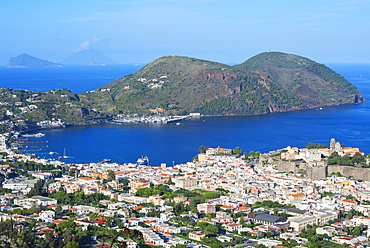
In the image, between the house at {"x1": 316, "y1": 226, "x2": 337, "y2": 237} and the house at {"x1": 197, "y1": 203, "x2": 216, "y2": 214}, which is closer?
the house at {"x1": 316, "y1": 226, "x2": 337, "y2": 237}

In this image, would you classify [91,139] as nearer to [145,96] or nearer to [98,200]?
[98,200]

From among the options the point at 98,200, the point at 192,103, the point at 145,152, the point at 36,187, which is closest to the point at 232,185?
the point at 98,200

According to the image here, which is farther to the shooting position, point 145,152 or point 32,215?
point 145,152

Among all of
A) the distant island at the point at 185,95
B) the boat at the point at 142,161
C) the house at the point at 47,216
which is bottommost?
the house at the point at 47,216

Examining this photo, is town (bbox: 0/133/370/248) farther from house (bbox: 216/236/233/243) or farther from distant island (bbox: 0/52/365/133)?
distant island (bbox: 0/52/365/133)

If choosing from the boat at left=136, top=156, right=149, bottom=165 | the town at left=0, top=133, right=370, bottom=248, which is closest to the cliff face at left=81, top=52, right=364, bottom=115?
the boat at left=136, top=156, right=149, bottom=165

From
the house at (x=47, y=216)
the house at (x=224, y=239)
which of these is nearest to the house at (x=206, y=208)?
the house at (x=224, y=239)

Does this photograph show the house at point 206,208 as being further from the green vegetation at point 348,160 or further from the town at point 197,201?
the green vegetation at point 348,160
